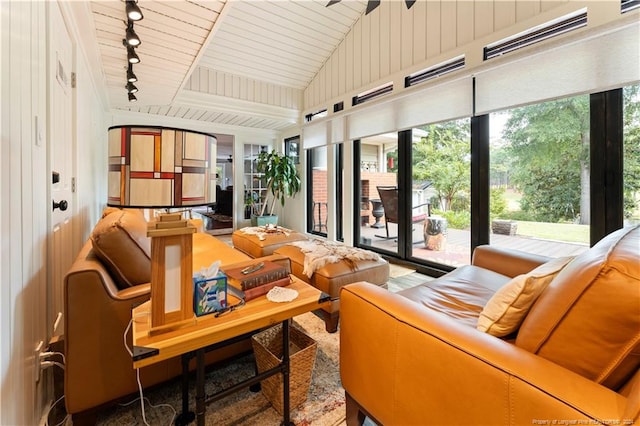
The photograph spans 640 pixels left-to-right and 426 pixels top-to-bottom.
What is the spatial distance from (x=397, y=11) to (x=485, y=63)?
1522mm

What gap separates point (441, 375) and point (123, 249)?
135 centimetres

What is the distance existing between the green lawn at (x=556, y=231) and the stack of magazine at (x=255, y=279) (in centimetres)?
257

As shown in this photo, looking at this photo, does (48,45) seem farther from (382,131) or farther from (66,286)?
(382,131)

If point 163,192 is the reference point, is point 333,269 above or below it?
below

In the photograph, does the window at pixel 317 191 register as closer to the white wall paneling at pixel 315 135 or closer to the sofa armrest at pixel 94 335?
the white wall paneling at pixel 315 135

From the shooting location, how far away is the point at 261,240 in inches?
124

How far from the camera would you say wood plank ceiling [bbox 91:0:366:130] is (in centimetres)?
218

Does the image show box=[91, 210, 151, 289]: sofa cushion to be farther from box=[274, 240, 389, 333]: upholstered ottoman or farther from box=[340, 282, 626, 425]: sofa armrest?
box=[274, 240, 389, 333]: upholstered ottoman

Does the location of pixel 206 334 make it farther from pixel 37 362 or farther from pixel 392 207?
pixel 392 207

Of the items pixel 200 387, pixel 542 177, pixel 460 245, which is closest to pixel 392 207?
pixel 460 245

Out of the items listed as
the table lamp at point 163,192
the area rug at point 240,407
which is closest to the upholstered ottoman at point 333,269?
the area rug at point 240,407

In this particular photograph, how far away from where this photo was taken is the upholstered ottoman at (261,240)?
9.89 ft

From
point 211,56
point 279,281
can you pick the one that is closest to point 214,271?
point 279,281

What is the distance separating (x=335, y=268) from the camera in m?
2.15
